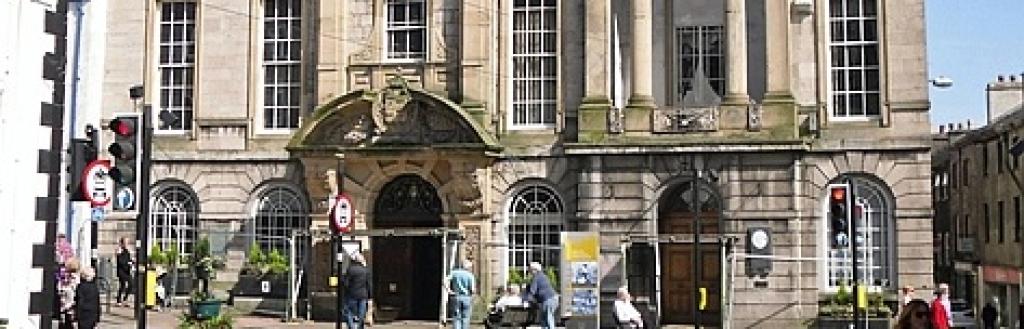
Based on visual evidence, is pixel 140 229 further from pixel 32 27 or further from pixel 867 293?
pixel 867 293

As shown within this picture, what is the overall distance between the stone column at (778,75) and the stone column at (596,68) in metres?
3.62

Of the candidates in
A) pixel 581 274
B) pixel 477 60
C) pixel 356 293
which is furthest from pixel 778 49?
pixel 356 293

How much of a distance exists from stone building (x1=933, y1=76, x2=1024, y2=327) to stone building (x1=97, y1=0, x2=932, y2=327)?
47.0ft

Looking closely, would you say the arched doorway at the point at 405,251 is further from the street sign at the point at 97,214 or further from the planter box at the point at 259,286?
the street sign at the point at 97,214

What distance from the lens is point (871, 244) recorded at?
1149 inches

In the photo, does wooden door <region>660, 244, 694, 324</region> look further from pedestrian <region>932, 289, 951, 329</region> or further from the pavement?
pedestrian <region>932, 289, 951, 329</region>

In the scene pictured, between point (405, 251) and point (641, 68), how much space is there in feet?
23.6

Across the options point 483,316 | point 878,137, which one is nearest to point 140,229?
point 483,316

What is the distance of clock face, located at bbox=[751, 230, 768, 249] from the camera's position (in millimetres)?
28594

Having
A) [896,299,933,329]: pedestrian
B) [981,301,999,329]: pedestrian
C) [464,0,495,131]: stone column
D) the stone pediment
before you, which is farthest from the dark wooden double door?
[981,301,999,329]: pedestrian

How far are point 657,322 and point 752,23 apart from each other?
7404mm

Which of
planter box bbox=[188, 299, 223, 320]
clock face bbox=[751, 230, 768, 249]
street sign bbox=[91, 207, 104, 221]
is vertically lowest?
planter box bbox=[188, 299, 223, 320]

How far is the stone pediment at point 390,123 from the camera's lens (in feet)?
96.7

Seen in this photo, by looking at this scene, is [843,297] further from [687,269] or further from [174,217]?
[174,217]
